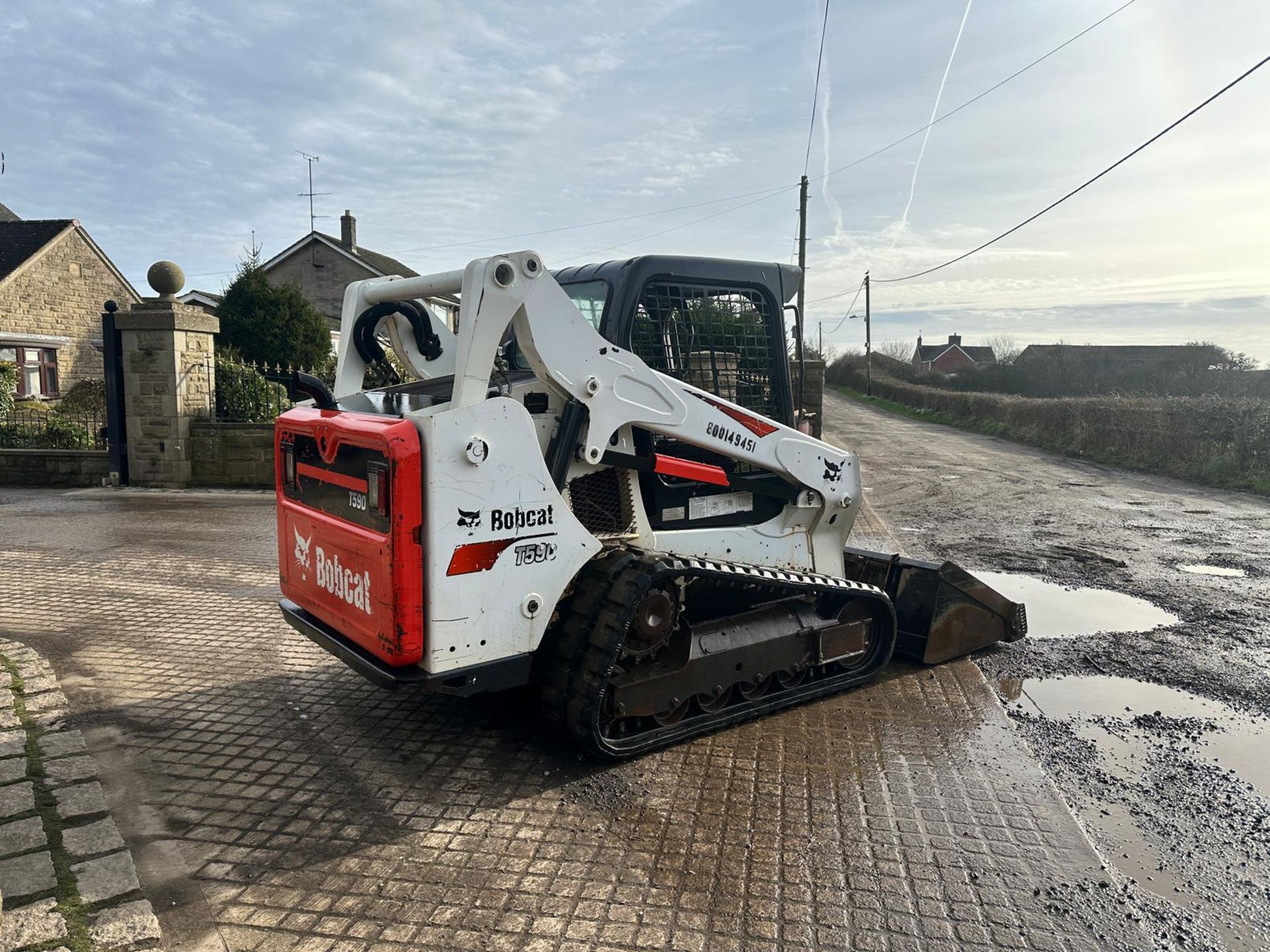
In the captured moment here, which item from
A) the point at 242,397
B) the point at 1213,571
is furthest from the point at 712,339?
the point at 242,397

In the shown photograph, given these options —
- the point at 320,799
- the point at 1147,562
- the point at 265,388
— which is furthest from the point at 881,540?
the point at 265,388

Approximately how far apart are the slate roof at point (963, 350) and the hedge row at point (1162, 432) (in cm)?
5631

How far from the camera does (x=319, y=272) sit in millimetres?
33000

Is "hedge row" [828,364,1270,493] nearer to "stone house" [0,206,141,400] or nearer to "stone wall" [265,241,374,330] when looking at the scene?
"stone wall" [265,241,374,330]

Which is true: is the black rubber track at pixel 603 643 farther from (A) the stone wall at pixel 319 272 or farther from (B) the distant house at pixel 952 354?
(B) the distant house at pixel 952 354

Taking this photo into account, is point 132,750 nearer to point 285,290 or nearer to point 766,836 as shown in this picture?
point 766,836

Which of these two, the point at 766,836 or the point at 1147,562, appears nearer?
the point at 766,836

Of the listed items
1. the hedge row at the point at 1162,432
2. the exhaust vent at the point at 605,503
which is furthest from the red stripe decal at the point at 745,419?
the hedge row at the point at 1162,432

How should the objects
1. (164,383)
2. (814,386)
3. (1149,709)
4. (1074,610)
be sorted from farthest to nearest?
1. (814,386)
2. (164,383)
3. (1074,610)
4. (1149,709)

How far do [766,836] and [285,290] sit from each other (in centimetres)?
2231

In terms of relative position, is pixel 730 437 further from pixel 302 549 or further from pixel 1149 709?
pixel 1149 709

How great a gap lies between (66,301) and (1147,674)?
34982mm

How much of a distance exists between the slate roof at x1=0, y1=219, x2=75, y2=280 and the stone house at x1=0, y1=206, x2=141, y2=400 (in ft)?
0.08

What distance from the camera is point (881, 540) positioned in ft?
32.3
